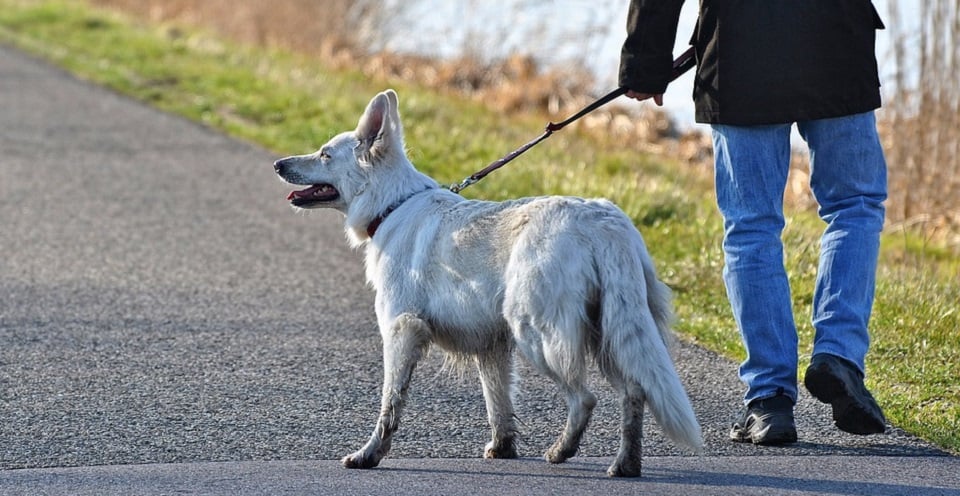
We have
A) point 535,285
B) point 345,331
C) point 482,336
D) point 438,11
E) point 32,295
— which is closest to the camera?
point 535,285

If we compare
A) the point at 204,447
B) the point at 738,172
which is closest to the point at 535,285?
the point at 738,172

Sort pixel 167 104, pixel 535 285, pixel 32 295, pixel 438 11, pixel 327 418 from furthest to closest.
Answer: pixel 438 11 → pixel 167 104 → pixel 32 295 → pixel 327 418 → pixel 535 285

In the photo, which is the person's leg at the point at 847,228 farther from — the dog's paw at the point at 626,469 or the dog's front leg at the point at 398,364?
the dog's front leg at the point at 398,364

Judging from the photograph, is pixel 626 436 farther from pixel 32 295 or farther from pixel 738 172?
pixel 32 295

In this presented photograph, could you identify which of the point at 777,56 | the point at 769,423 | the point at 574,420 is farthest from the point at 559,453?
the point at 777,56

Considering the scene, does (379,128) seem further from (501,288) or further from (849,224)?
(849,224)

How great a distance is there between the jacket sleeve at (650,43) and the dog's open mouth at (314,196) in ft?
3.85

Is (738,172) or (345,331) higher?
(738,172)

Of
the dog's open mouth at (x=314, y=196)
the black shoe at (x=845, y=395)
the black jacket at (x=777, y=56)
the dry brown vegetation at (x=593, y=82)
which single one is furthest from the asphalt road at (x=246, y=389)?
the dry brown vegetation at (x=593, y=82)

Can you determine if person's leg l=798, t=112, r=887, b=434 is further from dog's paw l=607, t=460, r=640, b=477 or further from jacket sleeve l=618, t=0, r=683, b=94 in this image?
dog's paw l=607, t=460, r=640, b=477

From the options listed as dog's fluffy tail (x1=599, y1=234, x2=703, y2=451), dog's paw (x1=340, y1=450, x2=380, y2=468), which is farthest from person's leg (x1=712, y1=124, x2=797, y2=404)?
dog's paw (x1=340, y1=450, x2=380, y2=468)

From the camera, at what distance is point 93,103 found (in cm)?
1441

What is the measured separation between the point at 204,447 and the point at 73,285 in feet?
10.4

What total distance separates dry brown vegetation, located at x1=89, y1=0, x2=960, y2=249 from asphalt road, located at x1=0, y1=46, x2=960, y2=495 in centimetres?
400
